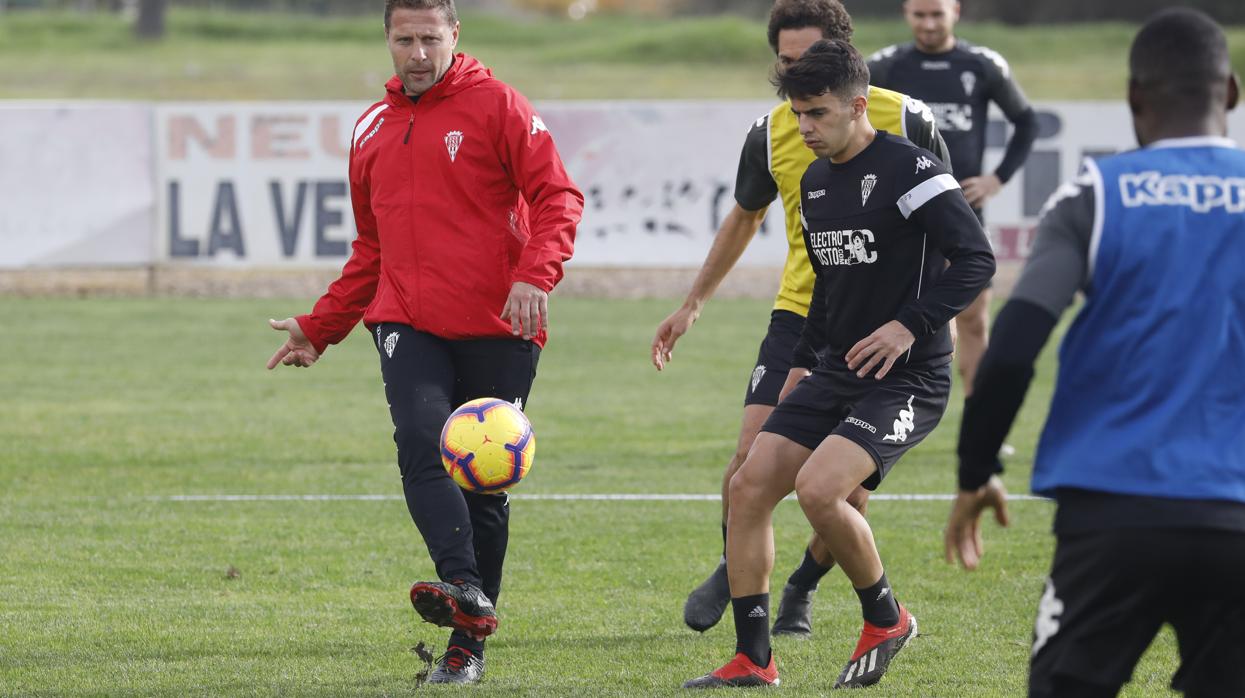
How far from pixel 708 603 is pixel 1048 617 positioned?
2.87 m

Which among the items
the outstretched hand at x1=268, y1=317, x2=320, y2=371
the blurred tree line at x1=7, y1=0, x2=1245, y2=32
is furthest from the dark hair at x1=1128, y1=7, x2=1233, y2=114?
the blurred tree line at x1=7, y1=0, x2=1245, y2=32

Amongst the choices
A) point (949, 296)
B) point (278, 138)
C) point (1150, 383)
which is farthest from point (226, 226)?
point (1150, 383)

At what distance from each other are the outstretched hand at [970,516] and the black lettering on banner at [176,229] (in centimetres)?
1604

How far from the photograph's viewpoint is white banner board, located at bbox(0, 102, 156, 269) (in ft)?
61.2

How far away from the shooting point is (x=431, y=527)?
5.49 m

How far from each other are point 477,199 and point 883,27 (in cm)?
4225

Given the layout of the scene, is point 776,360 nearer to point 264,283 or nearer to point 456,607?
point 456,607

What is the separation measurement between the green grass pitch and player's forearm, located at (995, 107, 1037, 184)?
5.43 feet

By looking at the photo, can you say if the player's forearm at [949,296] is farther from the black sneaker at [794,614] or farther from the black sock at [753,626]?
the black sneaker at [794,614]

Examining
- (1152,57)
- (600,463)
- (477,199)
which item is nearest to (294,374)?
(600,463)

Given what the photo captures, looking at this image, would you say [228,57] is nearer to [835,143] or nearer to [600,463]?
[600,463]

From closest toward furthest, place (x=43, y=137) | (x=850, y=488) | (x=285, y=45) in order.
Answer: (x=850, y=488) → (x=43, y=137) → (x=285, y=45)

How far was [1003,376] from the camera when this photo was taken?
140 inches

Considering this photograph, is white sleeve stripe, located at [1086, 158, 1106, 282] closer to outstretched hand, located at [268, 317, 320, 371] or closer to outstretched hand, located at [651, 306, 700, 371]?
outstretched hand, located at [651, 306, 700, 371]
